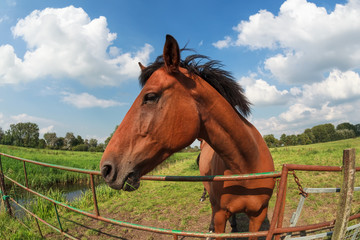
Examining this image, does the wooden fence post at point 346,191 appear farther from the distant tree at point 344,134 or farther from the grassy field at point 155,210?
the distant tree at point 344,134

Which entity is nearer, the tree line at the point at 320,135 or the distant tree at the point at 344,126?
the tree line at the point at 320,135

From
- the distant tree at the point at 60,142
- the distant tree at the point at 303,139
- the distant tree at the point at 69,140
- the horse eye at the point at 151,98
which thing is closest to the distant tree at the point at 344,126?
the distant tree at the point at 303,139

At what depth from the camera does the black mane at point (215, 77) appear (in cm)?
183

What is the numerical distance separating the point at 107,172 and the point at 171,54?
1104mm

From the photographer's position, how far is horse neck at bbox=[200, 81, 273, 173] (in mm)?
1721

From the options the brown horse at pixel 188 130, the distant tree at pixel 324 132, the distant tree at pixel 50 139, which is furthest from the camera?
the distant tree at pixel 50 139

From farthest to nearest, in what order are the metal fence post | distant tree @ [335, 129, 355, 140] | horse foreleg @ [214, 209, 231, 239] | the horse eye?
distant tree @ [335, 129, 355, 140] → the metal fence post → horse foreleg @ [214, 209, 231, 239] → the horse eye

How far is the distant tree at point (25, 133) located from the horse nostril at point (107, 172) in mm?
80094

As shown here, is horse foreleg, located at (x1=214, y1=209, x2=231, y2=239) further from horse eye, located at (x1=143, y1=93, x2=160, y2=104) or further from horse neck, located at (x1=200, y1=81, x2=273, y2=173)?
horse eye, located at (x1=143, y1=93, x2=160, y2=104)

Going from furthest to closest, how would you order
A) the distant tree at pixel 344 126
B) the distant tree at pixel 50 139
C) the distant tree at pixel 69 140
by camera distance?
the distant tree at pixel 69 140 → the distant tree at pixel 344 126 → the distant tree at pixel 50 139

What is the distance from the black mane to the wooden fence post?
971 mm

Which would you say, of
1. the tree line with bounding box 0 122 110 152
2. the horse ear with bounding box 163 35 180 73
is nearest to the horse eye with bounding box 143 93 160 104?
A: the horse ear with bounding box 163 35 180 73

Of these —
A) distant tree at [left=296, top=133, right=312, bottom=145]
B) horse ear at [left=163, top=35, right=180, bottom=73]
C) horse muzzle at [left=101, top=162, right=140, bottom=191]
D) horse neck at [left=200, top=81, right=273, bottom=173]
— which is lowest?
distant tree at [left=296, top=133, right=312, bottom=145]

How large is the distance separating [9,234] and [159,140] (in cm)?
437
